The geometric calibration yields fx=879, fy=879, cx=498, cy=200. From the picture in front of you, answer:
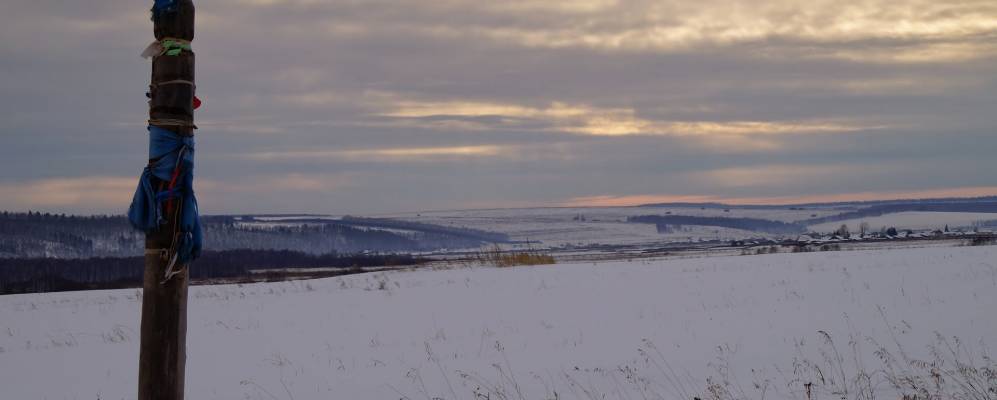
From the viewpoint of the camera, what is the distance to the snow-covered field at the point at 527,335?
31.1ft

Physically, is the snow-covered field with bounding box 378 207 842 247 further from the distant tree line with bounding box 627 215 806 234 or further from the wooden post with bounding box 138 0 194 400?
the wooden post with bounding box 138 0 194 400

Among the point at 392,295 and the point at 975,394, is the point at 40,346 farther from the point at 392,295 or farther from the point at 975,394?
the point at 975,394

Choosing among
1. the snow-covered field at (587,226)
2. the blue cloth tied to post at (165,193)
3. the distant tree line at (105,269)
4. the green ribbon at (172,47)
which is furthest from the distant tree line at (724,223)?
the green ribbon at (172,47)

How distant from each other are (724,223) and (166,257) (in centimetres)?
16895

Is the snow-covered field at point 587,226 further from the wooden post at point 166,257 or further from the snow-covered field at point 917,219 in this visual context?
the wooden post at point 166,257

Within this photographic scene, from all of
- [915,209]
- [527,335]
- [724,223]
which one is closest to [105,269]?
[527,335]

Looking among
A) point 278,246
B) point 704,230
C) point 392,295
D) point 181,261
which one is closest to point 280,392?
point 181,261

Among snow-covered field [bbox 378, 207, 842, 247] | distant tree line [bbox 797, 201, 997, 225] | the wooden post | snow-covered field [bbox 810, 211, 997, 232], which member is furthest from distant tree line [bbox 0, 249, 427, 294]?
distant tree line [bbox 797, 201, 997, 225]

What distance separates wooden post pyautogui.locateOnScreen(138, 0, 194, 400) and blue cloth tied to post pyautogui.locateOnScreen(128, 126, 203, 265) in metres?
0.04

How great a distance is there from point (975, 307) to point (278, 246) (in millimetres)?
88874

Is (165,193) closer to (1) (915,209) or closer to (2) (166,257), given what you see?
(2) (166,257)

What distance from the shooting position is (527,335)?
13781 millimetres

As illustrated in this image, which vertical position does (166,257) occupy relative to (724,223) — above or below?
above

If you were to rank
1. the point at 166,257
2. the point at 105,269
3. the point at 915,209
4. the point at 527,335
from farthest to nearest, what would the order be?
the point at 915,209, the point at 105,269, the point at 527,335, the point at 166,257
